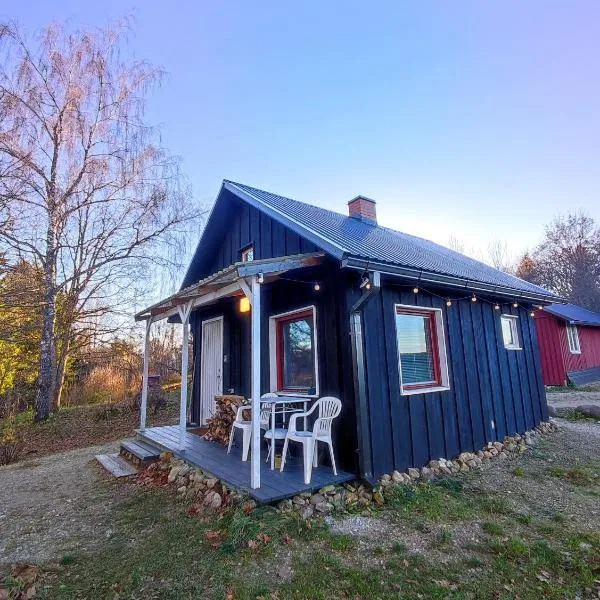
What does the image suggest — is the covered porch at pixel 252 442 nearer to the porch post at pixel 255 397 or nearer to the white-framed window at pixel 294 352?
the porch post at pixel 255 397

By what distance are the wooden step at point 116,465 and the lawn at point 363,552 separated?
129cm

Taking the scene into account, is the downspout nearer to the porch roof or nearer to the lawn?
the lawn

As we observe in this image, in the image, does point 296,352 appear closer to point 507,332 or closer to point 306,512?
point 306,512

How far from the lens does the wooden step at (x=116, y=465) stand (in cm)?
549

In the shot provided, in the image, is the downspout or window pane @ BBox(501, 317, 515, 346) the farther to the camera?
window pane @ BBox(501, 317, 515, 346)

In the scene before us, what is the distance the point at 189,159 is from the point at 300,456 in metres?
8.00

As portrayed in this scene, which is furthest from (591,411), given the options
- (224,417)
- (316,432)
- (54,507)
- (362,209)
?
(54,507)

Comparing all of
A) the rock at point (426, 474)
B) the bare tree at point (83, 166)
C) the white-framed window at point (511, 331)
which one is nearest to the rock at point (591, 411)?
the white-framed window at point (511, 331)

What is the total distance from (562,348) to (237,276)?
15375 mm

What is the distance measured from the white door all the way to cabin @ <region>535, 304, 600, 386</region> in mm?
13159

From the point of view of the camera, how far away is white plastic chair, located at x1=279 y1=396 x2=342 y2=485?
4086 millimetres

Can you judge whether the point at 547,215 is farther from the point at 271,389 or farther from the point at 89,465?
the point at 89,465

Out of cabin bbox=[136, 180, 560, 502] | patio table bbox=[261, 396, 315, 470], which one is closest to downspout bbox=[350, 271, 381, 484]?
cabin bbox=[136, 180, 560, 502]

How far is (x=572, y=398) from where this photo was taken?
11.4 m
